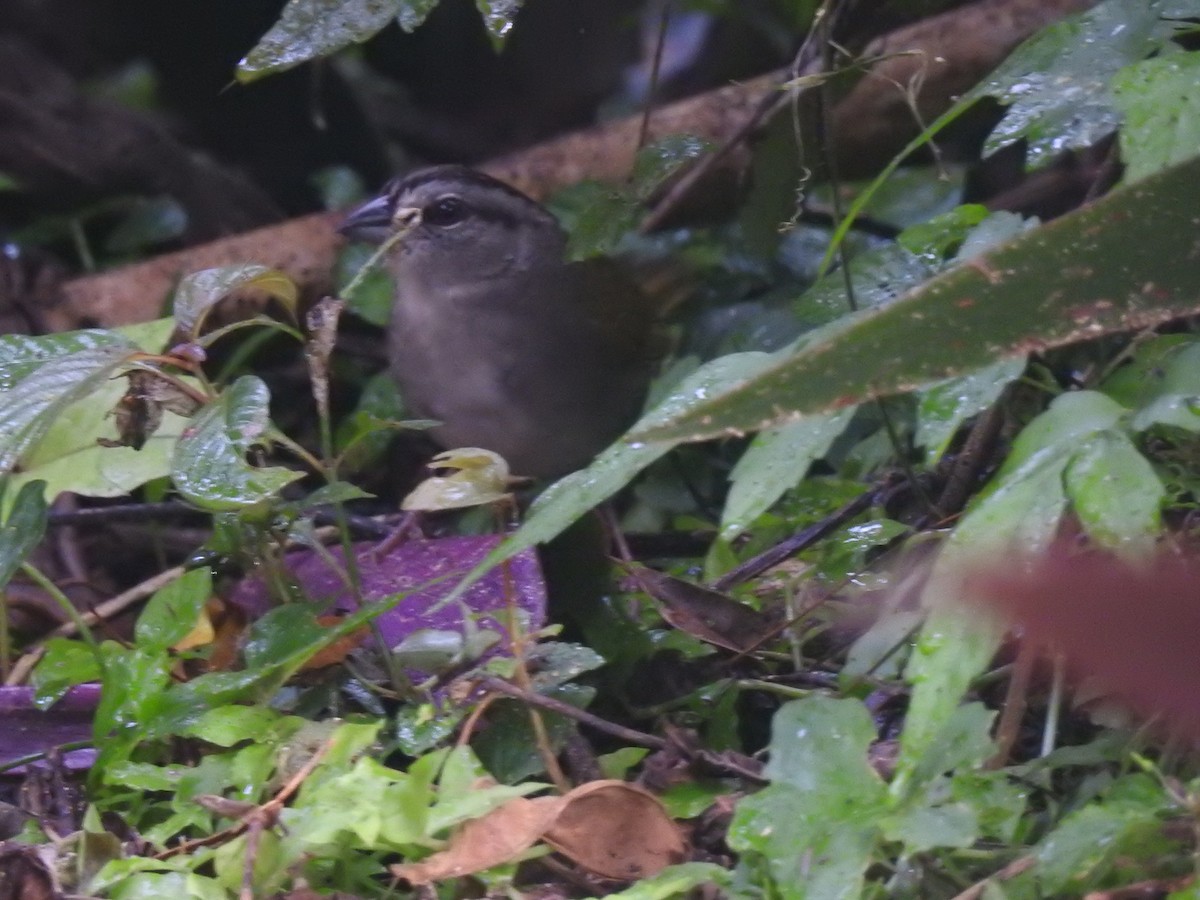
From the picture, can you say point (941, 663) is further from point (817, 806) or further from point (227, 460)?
point (227, 460)

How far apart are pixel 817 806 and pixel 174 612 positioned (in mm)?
930

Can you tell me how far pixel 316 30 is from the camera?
2.01m

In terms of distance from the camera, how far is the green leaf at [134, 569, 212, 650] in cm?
187

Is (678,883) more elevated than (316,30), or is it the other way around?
(316,30)

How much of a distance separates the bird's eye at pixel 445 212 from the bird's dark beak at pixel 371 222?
129 mm

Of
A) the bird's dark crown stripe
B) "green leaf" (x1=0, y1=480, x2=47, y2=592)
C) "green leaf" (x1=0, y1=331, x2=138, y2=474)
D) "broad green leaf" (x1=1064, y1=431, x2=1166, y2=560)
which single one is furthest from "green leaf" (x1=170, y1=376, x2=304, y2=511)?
the bird's dark crown stripe

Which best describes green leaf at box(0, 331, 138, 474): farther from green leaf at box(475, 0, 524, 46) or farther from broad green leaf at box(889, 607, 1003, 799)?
broad green leaf at box(889, 607, 1003, 799)

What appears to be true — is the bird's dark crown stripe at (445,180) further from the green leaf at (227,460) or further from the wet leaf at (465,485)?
the green leaf at (227,460)

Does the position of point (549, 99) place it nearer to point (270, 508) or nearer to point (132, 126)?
point (132, 126)

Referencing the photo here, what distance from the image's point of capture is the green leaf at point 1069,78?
1.75 meters

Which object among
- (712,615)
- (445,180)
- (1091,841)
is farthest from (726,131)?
(1091,841)

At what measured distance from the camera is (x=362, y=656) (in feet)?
6.12

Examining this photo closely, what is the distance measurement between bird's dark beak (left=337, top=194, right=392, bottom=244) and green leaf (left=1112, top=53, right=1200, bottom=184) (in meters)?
2.11

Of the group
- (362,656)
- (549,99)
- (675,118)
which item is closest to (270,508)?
(362,656)
